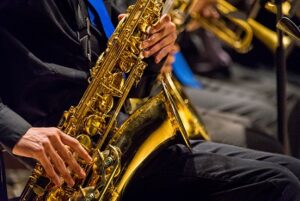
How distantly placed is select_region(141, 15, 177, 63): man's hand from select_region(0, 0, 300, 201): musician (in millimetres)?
216

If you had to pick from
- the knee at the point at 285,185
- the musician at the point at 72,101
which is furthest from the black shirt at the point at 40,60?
the knee at the point at 285,185

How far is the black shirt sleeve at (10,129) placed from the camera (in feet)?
5.47

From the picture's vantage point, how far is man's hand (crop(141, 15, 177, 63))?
77.8 inches

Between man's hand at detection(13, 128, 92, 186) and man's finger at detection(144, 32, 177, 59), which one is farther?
man's finger at detection(144, 32, 177, 59)

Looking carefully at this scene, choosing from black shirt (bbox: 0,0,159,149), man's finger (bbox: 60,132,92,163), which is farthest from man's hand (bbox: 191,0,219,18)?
man's finger (bbox: 60,132,92,163)

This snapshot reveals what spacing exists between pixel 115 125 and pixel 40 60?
0.97ft

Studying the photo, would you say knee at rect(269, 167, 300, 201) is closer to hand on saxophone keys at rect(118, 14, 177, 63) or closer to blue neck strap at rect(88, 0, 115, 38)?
hand on saxophone keys at rect(118, 14, 177, 63)

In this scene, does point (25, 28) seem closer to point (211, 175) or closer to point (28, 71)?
point (28, 71)

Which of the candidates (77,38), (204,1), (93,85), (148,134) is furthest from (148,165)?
(204,1)

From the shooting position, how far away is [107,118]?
1.92 metres

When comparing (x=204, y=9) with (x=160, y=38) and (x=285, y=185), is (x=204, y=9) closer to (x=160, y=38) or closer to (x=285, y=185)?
(x=160, y=38)

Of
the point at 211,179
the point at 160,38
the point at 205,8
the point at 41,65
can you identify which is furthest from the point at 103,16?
the point at 205,8

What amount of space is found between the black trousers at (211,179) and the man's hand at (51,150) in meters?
0.27

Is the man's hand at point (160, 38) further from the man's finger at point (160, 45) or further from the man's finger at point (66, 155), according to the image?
the man's finger at point (66, 155)
